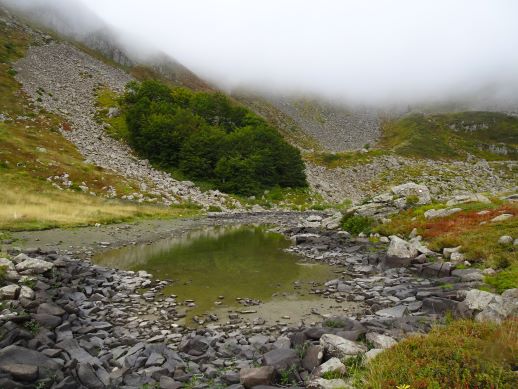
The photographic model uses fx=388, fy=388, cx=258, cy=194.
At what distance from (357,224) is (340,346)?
26.5 m

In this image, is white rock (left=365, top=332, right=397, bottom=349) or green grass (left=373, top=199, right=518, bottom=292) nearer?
white rock (left=365, top=332, right=397, bottom=349)

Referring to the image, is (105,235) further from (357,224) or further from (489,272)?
(489,272)

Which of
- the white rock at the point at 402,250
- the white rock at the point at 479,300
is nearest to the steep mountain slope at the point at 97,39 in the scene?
the white rock at the point at 402,250

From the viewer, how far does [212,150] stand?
247ft

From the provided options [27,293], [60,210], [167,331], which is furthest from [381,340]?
[60,210]

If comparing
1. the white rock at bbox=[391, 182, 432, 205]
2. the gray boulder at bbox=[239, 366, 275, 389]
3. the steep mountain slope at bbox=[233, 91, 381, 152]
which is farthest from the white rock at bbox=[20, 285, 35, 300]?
the steep mountain slope at bbox=[233, 91, 381, 152]

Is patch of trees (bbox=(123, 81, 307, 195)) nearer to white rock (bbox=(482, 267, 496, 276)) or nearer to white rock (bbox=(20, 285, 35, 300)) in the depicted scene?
white rock (bbox=(482, 267, 496, 276))

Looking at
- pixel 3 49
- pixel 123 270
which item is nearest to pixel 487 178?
pixel 123 270

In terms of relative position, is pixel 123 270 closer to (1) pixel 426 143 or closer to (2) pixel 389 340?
(2) pixel 389 340

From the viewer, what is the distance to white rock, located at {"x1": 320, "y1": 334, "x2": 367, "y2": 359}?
10.2 m

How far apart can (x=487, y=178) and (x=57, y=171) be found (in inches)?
4550

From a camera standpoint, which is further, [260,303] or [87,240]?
[87,240]

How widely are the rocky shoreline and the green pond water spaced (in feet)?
5.20

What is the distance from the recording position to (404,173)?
107m
